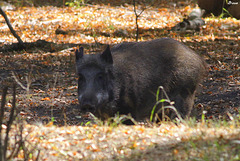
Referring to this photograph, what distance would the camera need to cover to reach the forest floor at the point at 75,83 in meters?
3.59

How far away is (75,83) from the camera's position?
28.6 ft

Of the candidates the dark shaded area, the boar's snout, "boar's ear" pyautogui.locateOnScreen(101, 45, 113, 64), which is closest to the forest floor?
the dark shaded area

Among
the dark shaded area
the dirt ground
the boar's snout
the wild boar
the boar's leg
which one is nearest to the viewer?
the dark shaded area

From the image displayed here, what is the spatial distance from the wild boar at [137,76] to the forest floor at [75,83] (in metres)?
0.64

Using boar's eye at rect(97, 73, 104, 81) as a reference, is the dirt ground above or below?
below

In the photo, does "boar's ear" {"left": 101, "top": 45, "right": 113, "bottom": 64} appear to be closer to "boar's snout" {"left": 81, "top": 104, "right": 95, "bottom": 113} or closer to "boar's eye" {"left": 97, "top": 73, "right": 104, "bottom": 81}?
"boar's eye" {"left": 97, "top": 73, "right": 104, "bottom": 81}

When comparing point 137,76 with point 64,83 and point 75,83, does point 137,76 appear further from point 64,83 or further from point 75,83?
point 64,83

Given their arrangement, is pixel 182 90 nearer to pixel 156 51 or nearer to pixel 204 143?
pixel 156 51

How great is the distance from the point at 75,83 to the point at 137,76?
11.3 feet

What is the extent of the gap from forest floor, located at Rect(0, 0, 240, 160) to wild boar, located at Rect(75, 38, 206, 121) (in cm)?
64

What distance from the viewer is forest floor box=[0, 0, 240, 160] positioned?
3592mm

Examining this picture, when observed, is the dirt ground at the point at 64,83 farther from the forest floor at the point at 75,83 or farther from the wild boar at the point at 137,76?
the wild boar at the point at 137,76

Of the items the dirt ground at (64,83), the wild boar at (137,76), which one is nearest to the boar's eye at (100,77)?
the wild boar at (137,76)

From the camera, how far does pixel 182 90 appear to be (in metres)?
6.00
